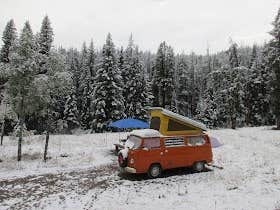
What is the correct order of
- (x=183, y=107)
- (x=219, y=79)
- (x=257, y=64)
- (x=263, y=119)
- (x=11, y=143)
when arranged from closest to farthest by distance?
(x=11, y=143), (x=219, y=79), (x=263, y=119), (x=257, y=64), (x=183, y=107)

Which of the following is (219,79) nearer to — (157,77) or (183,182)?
(157,77)

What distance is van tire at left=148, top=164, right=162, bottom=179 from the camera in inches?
778

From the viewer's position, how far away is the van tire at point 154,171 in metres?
19.8

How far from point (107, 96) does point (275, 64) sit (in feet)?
68.7

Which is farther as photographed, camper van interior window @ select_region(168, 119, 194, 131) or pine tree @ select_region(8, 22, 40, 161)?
pine tree @ select_region(8, 22, 40, 161)

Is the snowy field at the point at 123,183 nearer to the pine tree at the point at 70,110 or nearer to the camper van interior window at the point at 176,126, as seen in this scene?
the camper van interior window at the point at 176,126

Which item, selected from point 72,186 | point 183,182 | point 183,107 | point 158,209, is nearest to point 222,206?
point 158,209

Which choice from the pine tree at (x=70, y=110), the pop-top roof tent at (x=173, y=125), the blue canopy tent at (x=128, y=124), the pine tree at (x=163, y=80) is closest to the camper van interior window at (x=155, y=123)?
the pop-top roof tent at (x=173, y=125)

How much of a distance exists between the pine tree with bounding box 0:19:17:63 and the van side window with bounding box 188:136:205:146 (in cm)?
3341

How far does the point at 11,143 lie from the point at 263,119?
43847 millimetres

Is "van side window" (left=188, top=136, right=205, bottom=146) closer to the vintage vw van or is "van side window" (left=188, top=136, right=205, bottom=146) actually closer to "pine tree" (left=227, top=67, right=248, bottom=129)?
the vintage vw van

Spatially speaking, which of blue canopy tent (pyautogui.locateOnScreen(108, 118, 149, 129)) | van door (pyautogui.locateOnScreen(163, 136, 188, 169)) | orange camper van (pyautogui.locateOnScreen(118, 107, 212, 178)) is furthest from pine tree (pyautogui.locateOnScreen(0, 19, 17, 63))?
van door (pyautogui.locateOnScreen(163, 136, 188, 169))

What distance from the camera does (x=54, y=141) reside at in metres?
31.8

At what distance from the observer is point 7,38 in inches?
1934
